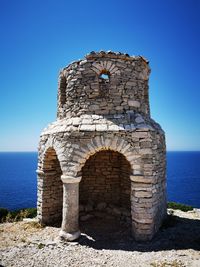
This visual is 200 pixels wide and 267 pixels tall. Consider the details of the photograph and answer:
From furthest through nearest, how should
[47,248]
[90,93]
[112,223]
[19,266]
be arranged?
1. [112,223]
2. [90,93]
3. [47,248]
4. [19,266]

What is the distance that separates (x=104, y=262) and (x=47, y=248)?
191 cm

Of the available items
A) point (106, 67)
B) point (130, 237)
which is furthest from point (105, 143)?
point (130, 237)

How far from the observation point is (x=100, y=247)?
6.34m

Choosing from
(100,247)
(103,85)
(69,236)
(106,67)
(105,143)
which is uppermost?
(106,67)

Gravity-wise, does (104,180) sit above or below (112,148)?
below

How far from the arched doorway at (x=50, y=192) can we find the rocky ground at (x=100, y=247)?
0.63 m

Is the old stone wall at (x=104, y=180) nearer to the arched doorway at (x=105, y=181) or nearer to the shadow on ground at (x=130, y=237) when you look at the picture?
the arched doorway at (x=105, y=181)

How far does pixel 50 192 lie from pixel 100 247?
336cm

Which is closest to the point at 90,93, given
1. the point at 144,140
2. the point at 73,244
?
the point at 144,140

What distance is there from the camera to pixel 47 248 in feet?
20.4

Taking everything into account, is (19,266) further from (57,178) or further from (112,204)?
(112,204)

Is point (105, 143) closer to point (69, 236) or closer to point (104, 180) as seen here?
point (69, 236)

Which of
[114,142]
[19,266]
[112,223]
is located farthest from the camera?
[112,223]

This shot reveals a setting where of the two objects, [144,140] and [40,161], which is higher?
[144,140]
